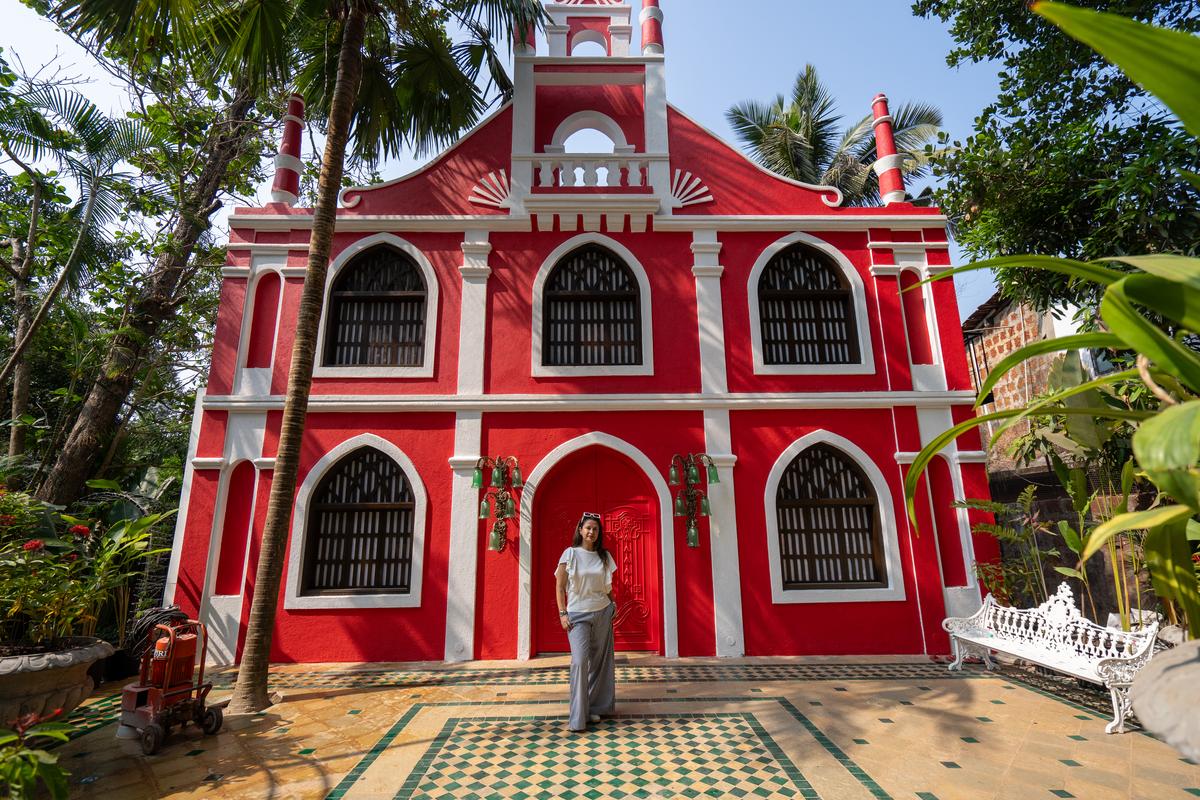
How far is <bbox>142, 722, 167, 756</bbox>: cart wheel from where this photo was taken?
13.2 ft

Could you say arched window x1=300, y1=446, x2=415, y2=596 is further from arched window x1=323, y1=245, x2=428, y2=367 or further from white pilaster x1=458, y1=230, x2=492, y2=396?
white pilaster x1=458, y1=230, x2=492, y2=396

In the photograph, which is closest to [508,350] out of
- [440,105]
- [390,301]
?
[390,301]

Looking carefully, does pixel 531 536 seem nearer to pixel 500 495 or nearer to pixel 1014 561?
pixel 500 495

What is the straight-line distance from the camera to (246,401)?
705 cm

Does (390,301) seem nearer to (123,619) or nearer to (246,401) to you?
(246,401)

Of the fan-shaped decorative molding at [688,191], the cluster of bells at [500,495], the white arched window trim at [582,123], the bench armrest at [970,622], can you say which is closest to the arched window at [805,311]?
the fan-shaped decorative molding at [688,191]

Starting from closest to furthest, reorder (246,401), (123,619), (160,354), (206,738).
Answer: (206,738) → (123,619) → (246,401) → (160,354)

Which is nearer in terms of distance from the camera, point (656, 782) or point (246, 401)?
point (656, 782)

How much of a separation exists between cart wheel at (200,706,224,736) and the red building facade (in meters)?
2.17

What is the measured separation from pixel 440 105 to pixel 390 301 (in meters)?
3.14

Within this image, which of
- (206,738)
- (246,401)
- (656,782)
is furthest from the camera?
(246,401)

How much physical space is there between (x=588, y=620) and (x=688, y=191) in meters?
6.04

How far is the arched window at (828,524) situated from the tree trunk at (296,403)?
5.60 m

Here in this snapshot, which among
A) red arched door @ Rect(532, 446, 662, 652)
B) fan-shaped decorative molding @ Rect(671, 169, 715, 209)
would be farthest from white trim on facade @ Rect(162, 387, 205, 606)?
fan-shaped decorative molding @ Rect(671, 169, 715, 209)
